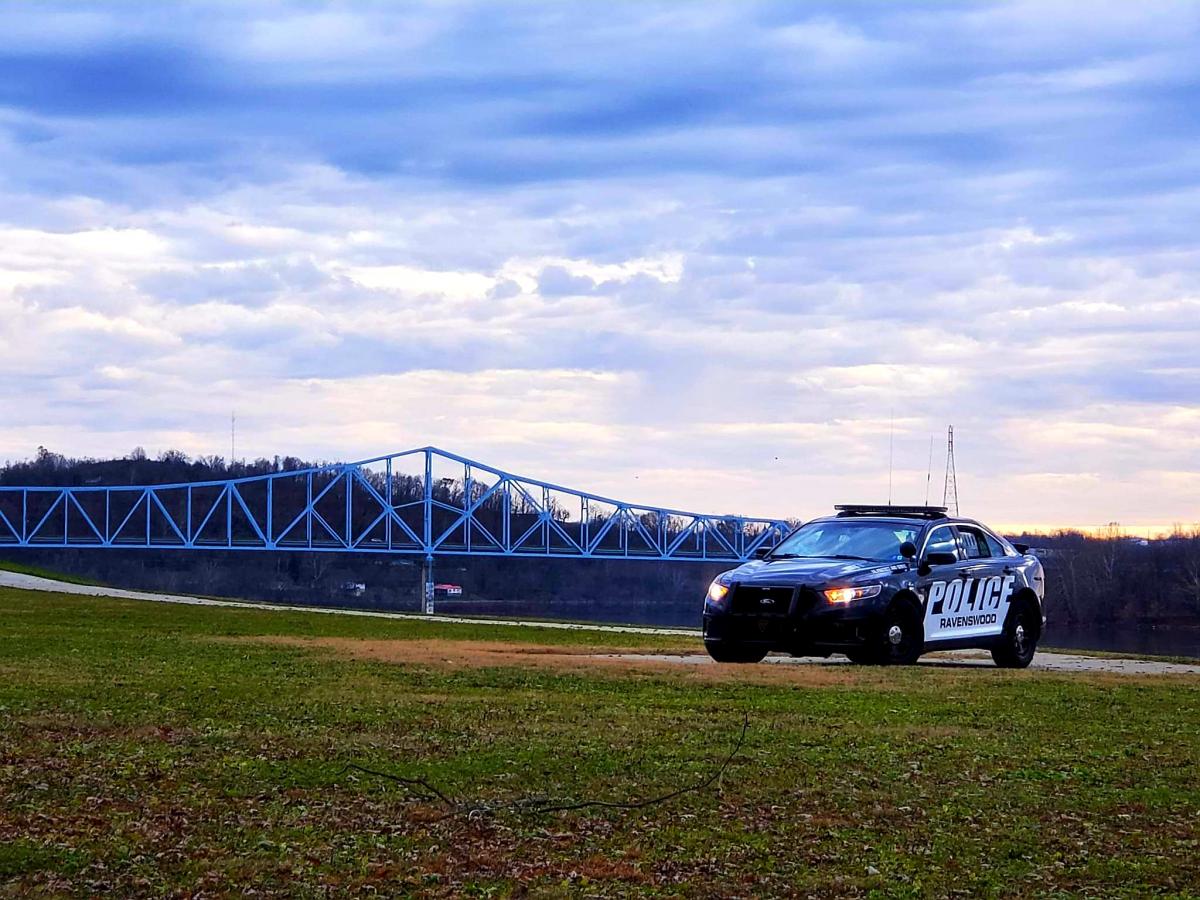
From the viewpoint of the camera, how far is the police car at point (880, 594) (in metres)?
14.4

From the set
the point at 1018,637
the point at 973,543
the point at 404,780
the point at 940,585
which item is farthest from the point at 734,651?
the point at 404,780

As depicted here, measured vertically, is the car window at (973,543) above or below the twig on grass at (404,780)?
above

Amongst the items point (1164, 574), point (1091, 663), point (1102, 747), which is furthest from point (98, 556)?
point (1102, 747)

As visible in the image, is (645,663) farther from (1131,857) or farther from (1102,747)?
(1131,857)

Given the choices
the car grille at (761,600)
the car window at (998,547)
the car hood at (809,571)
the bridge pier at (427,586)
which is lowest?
the bridge pier at (427,586)

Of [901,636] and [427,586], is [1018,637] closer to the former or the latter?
[901,636]

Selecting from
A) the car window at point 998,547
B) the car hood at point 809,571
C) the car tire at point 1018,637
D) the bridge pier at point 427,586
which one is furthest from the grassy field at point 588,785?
the bridge pier at point 427,586

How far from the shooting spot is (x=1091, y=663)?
746 inches

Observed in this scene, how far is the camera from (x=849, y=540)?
15.7 m

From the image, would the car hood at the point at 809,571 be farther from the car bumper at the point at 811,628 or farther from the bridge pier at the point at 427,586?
the bridge pier at the point at 427,586

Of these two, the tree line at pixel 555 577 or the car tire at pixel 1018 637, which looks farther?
the tree line at pixel 555 577

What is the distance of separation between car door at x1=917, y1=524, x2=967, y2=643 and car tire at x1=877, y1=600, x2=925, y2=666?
19 cm

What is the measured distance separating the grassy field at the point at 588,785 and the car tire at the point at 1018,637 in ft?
12.0

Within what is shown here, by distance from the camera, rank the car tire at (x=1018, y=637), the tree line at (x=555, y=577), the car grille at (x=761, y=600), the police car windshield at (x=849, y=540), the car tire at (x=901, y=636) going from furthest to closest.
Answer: the tree line at (x=555, y=577)
the car tire at (x=1018, y=637)
the police car windshield at (x=849, y=540)
the car tire at (x=901, y=636)
the car grille at (x=761, y=600)
